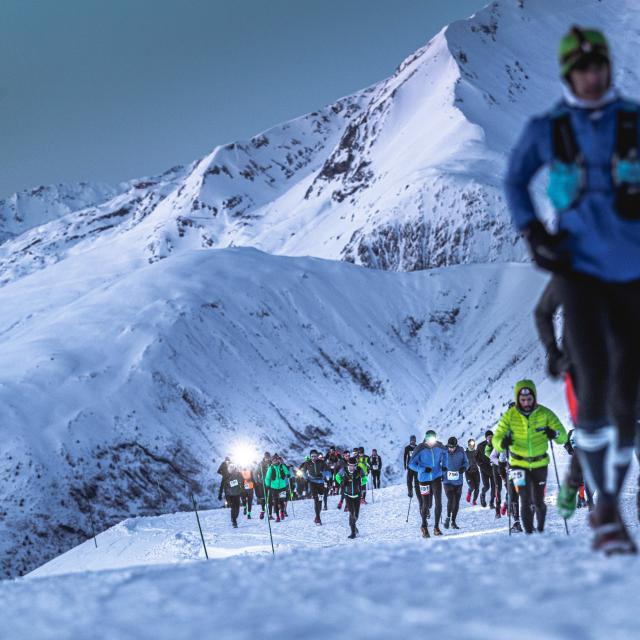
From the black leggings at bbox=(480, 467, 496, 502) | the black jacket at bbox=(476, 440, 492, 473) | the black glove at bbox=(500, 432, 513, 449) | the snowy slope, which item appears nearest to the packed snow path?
the black glove at bbox=(500, 432, 513, 449)

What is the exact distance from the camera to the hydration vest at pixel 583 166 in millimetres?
3119

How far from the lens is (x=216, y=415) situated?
48.4m

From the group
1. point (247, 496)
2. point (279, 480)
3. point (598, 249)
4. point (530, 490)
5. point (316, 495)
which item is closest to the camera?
point (598, 249)

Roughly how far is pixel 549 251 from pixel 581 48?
93 centimetres

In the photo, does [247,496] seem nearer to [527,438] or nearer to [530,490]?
[530,490]

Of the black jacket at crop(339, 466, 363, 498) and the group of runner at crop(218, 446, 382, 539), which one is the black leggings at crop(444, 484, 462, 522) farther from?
the group of runner at crop(218, 446, 382, 539)

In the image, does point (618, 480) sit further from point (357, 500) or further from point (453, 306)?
point (453, 306)

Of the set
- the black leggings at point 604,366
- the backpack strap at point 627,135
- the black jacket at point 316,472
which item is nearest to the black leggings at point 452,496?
the black jacket at point 316,472

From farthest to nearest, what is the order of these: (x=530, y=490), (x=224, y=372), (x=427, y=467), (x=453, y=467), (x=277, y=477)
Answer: (x=224, y=372), (x=277, y=477), (x=453, y=467), (x=427, y=467), (x=530, y=490)

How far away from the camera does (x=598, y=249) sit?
10.3 feet

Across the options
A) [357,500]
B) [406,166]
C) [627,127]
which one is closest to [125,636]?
[627,127]

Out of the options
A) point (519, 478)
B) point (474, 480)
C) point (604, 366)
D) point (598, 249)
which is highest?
point (598, 249)

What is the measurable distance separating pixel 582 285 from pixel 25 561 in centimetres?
3421

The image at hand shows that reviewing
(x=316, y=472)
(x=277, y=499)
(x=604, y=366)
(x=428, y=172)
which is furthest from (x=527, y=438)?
(x=428, y=172)
